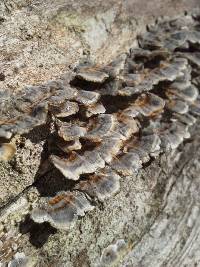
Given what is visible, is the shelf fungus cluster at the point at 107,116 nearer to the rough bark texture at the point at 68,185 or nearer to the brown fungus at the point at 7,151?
the brown fungus at the point at 7,151

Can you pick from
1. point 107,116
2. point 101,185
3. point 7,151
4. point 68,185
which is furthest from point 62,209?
point 107,116

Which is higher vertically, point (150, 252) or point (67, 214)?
point (67, 214)

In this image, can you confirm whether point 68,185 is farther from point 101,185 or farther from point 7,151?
point 7,151

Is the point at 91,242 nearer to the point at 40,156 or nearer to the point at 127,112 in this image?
the point at 40,156

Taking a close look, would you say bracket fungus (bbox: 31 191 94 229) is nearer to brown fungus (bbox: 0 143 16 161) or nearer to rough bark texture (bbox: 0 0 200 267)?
rough bark texture (bbox: 0 0 200 267)

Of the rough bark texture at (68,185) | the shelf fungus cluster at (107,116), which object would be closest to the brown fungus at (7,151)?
the shelf fungus cluster at (107,116)

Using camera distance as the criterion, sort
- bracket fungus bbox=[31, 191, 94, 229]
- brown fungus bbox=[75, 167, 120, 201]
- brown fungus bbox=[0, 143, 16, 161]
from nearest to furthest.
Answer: brown fungus bbox=[0, 143, 16, 161]
bracket fungus bbox=[31, 191, 94, 229]
brown fungus bbox=[75, 167, 120, 201]

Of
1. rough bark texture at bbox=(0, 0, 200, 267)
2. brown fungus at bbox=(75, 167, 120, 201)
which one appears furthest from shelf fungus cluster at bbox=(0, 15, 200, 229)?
rough bark texture at bbox=(0, 0, 200, 267)

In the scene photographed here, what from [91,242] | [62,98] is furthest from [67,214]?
[62,98]
